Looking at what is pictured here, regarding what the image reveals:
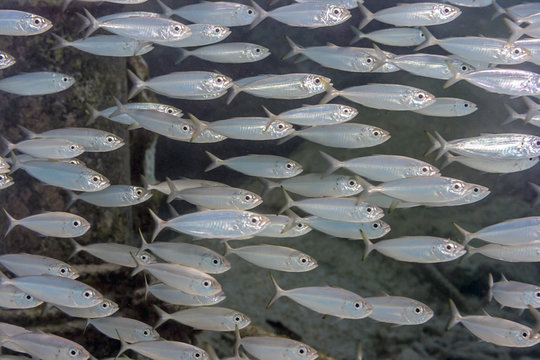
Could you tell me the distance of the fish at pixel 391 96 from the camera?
3506 millimetres

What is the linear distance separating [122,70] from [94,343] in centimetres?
296

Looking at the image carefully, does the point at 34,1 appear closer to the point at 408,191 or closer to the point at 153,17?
the point at 153,17

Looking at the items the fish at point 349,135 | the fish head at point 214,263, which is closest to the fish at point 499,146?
the fish at point 349,135

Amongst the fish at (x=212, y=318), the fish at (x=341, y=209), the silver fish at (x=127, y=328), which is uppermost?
the fish at (x=341, y=209)

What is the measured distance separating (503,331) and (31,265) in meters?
3.60

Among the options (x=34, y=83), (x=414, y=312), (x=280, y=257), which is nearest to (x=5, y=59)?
(x=34, y=83)

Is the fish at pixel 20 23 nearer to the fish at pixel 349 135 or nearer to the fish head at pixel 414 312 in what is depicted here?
the fish at pixel 349 135

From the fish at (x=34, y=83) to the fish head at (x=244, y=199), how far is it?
1.67 metres

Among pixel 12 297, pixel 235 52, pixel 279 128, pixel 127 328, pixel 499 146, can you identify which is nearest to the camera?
pixel 12 297

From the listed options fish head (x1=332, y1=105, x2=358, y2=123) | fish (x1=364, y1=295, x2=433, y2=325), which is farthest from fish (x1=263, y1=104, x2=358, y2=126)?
fish (x1=364, y1=295, x2=433, y2=325)

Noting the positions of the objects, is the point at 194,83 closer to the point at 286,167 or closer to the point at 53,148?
the point at 286,167

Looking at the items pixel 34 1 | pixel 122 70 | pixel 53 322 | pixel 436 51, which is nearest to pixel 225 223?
pixel 53 322

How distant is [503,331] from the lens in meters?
3.29

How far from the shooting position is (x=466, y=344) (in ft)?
16.5
